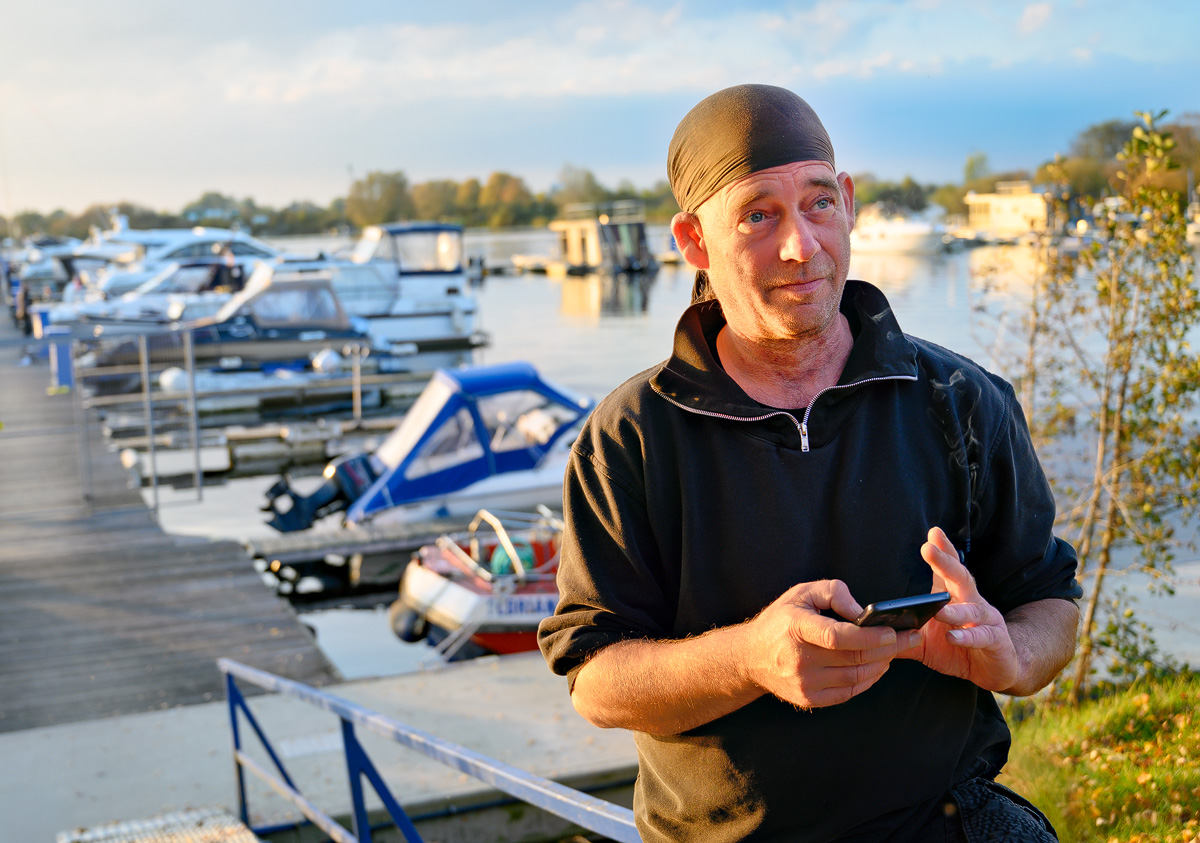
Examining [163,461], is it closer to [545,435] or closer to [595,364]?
[545,435]

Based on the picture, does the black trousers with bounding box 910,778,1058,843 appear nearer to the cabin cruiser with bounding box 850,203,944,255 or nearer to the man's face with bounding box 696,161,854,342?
the man's face with bounding box 696,161,854,342

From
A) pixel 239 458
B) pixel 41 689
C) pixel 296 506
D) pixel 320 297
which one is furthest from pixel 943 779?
pixel 320 297

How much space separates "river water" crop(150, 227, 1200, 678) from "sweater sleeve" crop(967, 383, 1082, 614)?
3.78 metres

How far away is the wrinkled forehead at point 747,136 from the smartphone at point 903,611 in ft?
2.39

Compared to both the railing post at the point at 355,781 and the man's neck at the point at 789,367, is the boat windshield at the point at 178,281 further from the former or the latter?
the man's neck at the point at 789,367

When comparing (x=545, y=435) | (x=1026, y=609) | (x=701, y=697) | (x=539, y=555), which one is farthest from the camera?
(x=545, y=435)

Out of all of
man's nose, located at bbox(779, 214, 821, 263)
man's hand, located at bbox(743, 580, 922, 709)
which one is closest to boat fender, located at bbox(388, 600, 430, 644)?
man's nose, located at bbox(779, 214, 821, 263)

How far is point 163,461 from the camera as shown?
755 inches

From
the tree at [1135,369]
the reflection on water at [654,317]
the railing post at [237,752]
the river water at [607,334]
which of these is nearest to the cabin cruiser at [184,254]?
the river water at [607,334]

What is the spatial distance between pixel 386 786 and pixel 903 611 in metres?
3.08

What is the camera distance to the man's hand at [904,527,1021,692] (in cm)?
147

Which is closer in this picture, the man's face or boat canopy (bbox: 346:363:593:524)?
the man's face

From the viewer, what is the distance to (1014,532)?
1.74 meters

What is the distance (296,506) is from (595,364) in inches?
876
